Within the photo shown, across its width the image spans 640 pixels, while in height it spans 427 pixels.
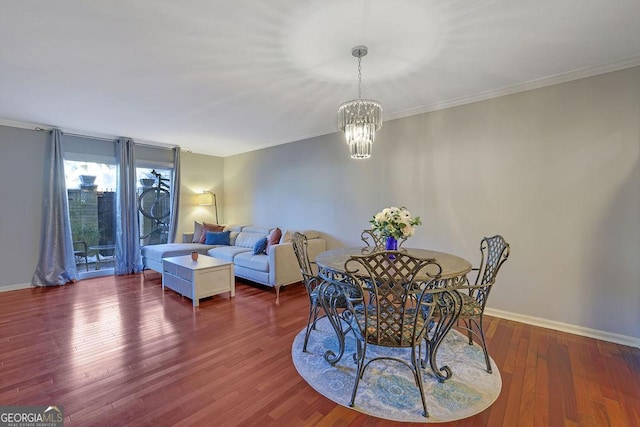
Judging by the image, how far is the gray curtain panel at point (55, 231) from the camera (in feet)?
14.3

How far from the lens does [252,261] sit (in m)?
4.22

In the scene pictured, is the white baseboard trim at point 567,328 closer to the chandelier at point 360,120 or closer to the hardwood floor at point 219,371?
the hardwood floor at point 219,371

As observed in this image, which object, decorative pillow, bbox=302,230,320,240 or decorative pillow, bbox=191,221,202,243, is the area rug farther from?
decorative pillow, bbox=191,221,202,243

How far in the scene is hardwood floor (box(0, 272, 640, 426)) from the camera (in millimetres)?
1694

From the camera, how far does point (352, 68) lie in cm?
259

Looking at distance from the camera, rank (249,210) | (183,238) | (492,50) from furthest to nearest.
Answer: (249,210)
(183,238)
(492,50)

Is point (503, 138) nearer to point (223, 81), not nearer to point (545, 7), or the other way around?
point (545, 7)

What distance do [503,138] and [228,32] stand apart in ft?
9.57

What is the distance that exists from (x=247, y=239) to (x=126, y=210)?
2205 millimetres

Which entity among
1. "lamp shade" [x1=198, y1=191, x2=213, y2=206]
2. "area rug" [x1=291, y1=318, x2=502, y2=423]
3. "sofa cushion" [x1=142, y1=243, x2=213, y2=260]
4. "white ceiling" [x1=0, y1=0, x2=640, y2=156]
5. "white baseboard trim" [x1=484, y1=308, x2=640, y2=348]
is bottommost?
"area rug" [x1=291, y1=318, x2=502, y2=423]

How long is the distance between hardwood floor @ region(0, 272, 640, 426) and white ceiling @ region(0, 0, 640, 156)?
2485mm

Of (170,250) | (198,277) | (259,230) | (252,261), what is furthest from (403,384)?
(170,250)

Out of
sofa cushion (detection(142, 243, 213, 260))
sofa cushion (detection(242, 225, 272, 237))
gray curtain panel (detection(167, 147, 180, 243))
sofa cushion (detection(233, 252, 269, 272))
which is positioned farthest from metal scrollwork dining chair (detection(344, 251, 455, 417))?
gray curtain panel (detection(167, 147, 180, 243))

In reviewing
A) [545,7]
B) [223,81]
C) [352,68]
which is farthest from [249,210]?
[545,7]
